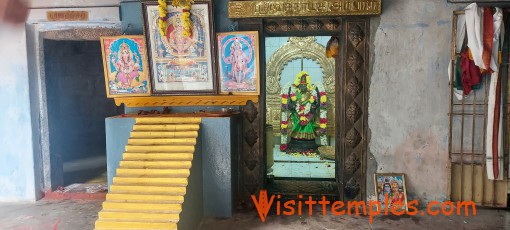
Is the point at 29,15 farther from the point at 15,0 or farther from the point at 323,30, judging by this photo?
the point at 323,30

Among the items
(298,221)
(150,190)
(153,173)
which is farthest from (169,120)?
(298,221)

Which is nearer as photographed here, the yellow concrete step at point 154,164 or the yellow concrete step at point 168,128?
the yellow concrete step at point 154,164

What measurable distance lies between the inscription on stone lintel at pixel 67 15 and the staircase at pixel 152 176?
2.43 metres

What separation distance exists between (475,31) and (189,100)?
4450 millimetres

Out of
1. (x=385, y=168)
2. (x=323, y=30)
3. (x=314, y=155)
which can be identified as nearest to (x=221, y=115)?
(x=323, y=30)

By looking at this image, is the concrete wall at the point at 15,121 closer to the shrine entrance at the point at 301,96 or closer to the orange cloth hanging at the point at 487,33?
the shrine entrance at the point at 301,96

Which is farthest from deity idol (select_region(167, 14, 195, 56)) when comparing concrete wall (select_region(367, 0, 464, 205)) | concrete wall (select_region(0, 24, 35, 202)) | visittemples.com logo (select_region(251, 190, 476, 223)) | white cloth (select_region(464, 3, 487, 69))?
white cloth (select_region(464, 3, 487, 69))

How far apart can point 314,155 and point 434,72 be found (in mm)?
5000

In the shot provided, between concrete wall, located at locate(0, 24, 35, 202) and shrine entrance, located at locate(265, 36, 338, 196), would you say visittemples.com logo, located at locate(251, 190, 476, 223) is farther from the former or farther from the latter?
concrete wall, located at locate(0, 24, 35, 202)

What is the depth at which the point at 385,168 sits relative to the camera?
5691mm

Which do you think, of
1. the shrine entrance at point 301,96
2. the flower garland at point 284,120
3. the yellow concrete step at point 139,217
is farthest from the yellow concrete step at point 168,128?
the flower garland at point 284,120

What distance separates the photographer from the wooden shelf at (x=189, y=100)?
5.80m

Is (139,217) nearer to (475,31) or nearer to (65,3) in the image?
(65,3)

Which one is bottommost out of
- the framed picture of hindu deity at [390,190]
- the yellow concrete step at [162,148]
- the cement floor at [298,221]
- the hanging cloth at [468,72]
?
the cement floor at [298,221]
